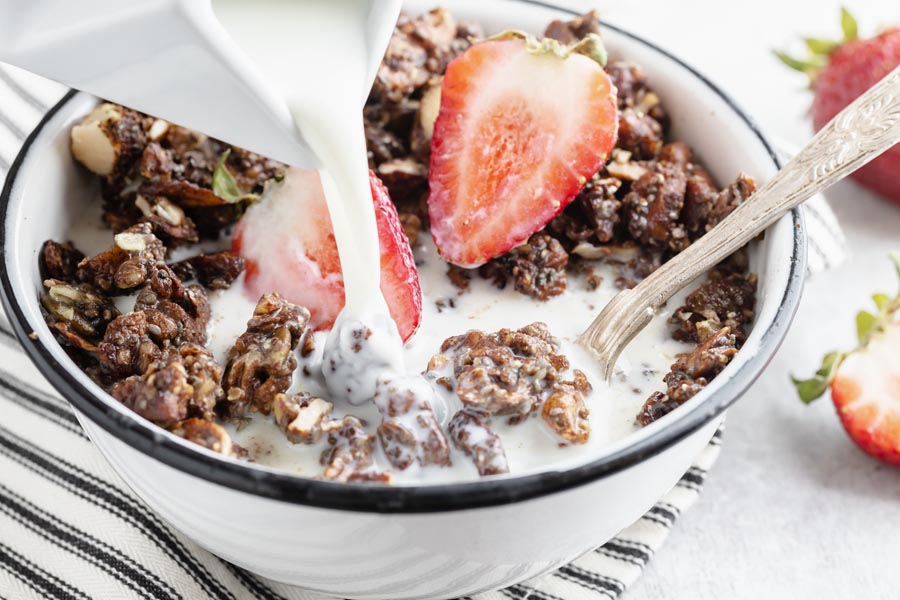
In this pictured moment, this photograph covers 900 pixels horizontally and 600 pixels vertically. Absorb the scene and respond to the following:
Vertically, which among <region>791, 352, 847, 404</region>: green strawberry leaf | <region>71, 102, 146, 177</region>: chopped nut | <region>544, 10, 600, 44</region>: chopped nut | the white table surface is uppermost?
<region>544, 10, 600, 44</region>: chopped nut

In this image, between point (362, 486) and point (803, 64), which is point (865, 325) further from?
point (362, 486)

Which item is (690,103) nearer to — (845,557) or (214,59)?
(845,557)

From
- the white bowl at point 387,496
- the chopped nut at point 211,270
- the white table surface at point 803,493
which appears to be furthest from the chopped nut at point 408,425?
the white table surface at point 803,493

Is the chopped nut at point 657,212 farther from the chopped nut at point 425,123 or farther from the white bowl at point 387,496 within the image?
the chopped nut at point 425,123

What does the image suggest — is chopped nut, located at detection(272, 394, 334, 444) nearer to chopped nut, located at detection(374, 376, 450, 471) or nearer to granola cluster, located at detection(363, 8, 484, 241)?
chopped nut, located at detection(374, 376, 450, 471)

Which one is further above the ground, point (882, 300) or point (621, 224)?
point (621, 224)

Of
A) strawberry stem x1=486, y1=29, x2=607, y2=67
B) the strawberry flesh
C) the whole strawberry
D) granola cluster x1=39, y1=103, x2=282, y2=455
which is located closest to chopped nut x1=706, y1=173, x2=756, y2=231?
strawberry stem x1=486, y1=29, x2=607, y2=67

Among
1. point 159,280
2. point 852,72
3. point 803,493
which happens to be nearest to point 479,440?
point 159,280
